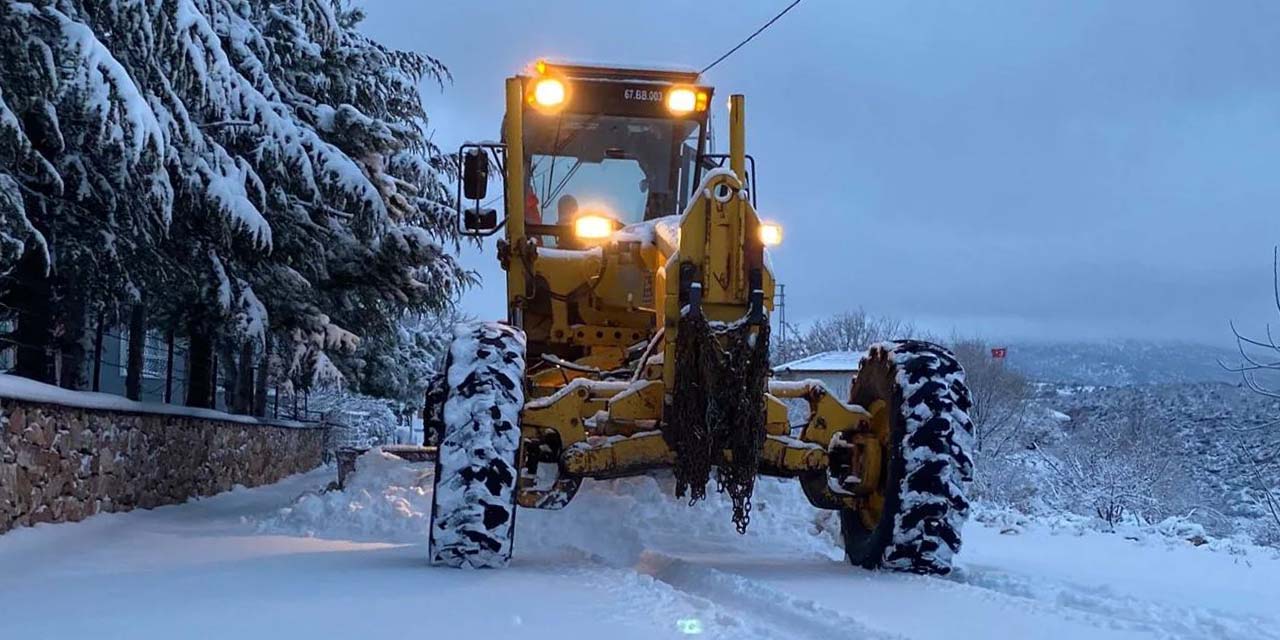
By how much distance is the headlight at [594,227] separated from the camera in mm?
7930

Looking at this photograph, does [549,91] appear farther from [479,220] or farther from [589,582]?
[589,582]

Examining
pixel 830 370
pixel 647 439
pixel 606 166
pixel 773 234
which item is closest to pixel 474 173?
pixel 606 166

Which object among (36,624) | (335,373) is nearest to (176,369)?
(335,373)

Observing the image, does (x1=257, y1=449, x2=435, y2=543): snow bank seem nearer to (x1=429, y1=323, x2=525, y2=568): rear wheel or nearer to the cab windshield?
(x1=429, y1=323, x2=525, y2=568): rear wheel

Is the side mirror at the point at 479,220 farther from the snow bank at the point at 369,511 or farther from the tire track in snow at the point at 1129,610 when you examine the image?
the tire track in snow at the point at 1129,610

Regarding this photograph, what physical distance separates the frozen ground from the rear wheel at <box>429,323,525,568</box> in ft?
0.48

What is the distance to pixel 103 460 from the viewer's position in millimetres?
8633

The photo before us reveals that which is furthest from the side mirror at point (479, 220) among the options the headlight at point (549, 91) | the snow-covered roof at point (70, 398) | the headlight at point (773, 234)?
the snow-covered roof at point (70, 398)

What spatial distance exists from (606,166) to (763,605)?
452 cm

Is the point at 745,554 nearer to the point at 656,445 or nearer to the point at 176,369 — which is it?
the point at 656,445

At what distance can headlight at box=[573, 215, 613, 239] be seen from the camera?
7930 mm

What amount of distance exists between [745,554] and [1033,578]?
72.2 inches

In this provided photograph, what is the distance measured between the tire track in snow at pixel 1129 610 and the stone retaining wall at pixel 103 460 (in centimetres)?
570

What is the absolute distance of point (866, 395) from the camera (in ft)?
22.1
